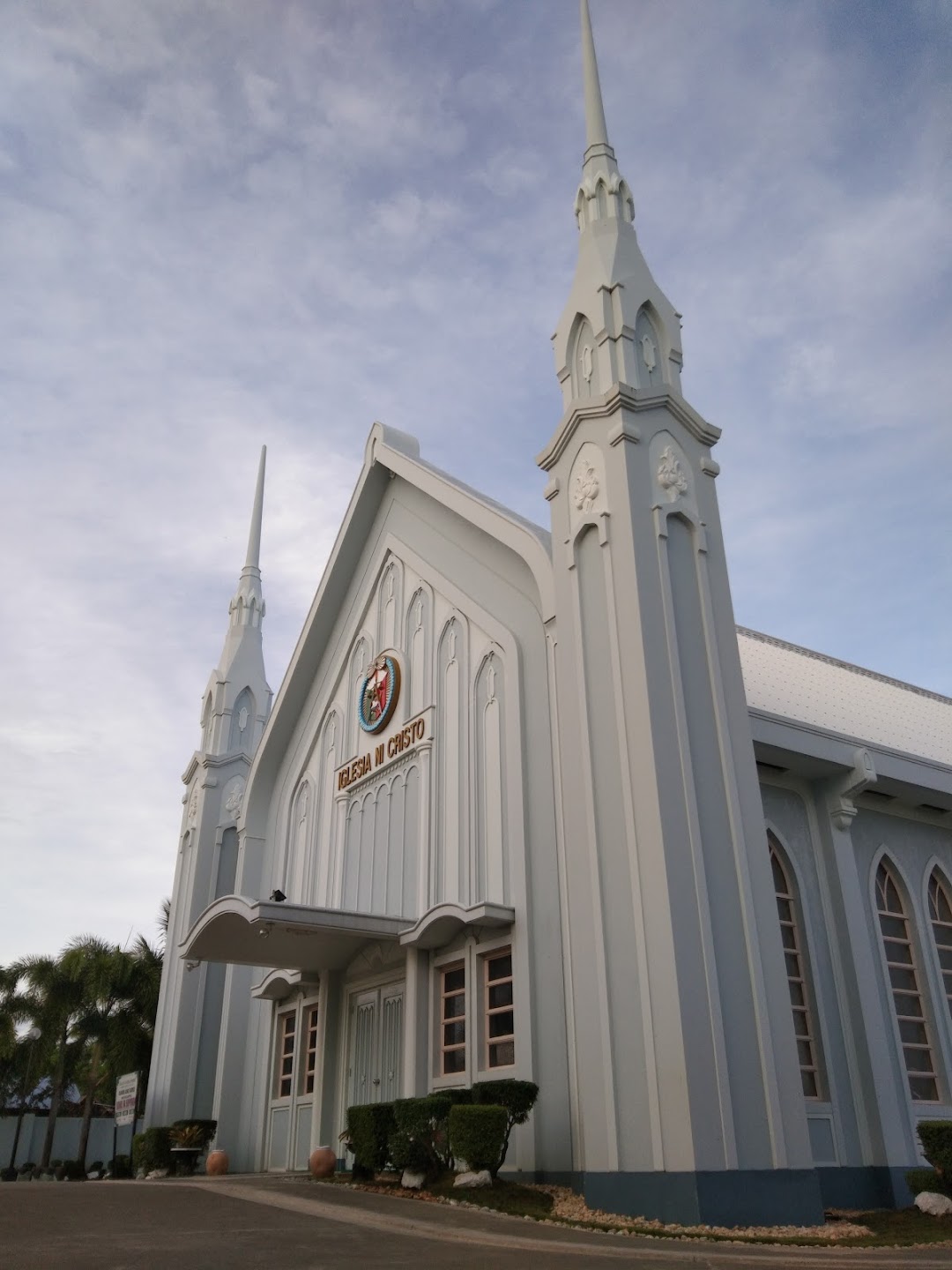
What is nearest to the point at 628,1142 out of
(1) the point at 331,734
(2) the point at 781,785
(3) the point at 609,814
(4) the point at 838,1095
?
(3) the point at 609,814

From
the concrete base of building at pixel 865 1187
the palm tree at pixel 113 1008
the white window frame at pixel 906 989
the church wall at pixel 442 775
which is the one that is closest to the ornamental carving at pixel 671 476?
the church wall at pixel 442 775

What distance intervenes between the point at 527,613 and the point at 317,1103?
9606mm

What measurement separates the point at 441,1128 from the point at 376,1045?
505cm

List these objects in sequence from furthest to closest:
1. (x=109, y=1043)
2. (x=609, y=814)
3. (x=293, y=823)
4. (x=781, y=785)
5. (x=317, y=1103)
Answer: (x=109, y=1043) < (x=293, y=823) < (x=317, y=1103) < (x=781, y=785) < (x=609, y=814)

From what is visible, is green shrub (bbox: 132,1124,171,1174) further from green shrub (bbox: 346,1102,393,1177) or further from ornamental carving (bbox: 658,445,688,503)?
ornamental carving (bbox: 658,445,688,503)

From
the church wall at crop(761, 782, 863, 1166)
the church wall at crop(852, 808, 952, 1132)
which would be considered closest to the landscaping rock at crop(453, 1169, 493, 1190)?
the church wall at crop(761, 782, 863, 1166)

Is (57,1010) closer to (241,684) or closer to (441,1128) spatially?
(241,684)

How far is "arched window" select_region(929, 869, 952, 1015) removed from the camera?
17.0 m

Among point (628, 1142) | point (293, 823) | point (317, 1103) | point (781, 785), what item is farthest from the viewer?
point (293, 823)

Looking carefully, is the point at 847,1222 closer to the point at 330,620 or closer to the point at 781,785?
the point at 781,785

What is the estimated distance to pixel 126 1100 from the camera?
63.1ft

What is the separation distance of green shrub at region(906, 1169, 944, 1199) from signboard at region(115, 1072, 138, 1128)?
13321 millimetres

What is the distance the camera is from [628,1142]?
11109 mm

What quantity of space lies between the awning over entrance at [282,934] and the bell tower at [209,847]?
272 inches
